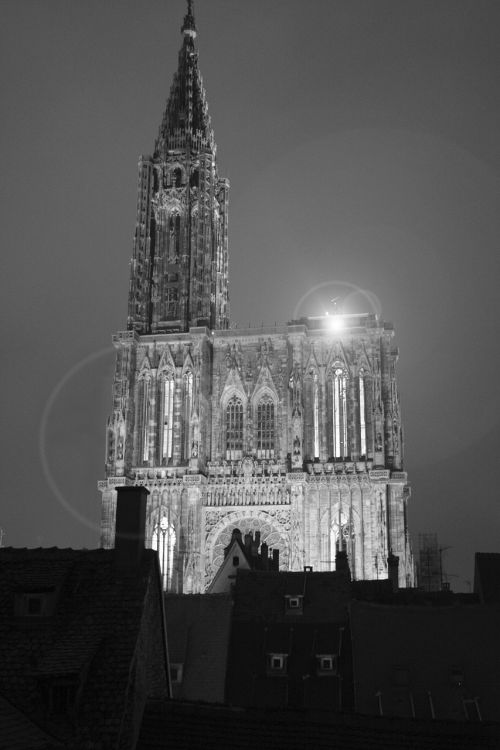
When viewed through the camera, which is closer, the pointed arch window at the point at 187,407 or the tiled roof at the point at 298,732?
the tiled roof at the point at 298,732

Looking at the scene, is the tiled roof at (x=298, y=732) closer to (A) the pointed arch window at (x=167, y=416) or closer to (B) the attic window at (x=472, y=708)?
(B) the attic window at (x=472, y=708)

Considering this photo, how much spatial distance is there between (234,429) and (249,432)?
4.01 feet

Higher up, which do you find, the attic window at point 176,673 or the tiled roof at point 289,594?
the tiled roof at point 289,594

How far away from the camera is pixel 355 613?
32.0 m

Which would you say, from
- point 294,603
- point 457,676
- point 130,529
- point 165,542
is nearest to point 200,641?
point 294,603

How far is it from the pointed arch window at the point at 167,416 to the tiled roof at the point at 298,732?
5251cm

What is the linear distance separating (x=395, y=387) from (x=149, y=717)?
5282 centimetres

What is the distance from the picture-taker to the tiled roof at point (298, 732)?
17031 mm

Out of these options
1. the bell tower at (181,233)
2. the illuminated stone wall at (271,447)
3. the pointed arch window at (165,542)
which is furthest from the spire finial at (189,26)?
the pointed arch window at (165,542)

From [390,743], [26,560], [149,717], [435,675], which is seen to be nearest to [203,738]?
[149,717]

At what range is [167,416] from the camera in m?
71.1

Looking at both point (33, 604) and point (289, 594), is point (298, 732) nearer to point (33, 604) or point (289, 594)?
point (33, 604)

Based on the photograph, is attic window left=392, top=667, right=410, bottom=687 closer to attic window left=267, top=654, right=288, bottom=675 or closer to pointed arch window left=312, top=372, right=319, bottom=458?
attic window left=267, top=654, right=288, bottom=675

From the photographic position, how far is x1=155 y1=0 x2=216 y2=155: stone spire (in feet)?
267
